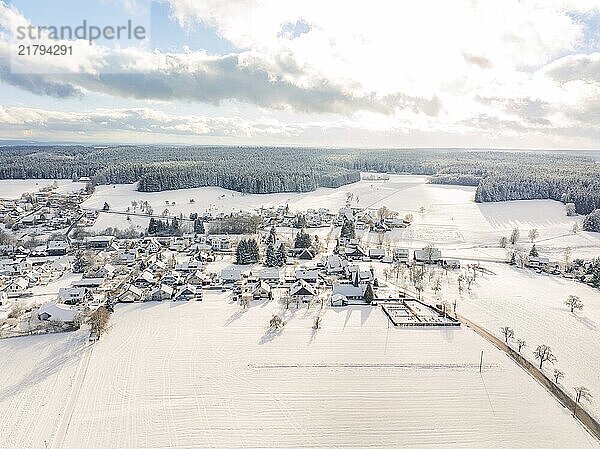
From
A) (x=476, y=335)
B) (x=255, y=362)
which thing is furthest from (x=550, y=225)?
(x=255, y=362)

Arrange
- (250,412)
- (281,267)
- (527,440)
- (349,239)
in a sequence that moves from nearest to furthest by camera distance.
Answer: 1. (527,440)
2. (250,412)
3. (281,267)
4. (349,239)

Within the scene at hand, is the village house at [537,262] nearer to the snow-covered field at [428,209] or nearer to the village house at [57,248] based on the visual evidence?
the snow-covered field at [428,209]

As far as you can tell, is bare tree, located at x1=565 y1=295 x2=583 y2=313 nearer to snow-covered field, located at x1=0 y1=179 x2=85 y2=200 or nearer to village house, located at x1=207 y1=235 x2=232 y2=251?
village house, located at x1=207 y1=235 x2=232 y2=251

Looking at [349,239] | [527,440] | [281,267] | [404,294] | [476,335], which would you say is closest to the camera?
[527,440]

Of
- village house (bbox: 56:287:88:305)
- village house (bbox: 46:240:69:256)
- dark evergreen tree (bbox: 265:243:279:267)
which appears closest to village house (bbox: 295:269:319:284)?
dark evergreen tree (bbox: 265:243:279:267)

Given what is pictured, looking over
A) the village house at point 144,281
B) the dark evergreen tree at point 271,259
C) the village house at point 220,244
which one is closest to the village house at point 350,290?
the dark evergreen tree at point 271,259

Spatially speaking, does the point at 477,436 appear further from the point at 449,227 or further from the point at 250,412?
the point at 449,227
